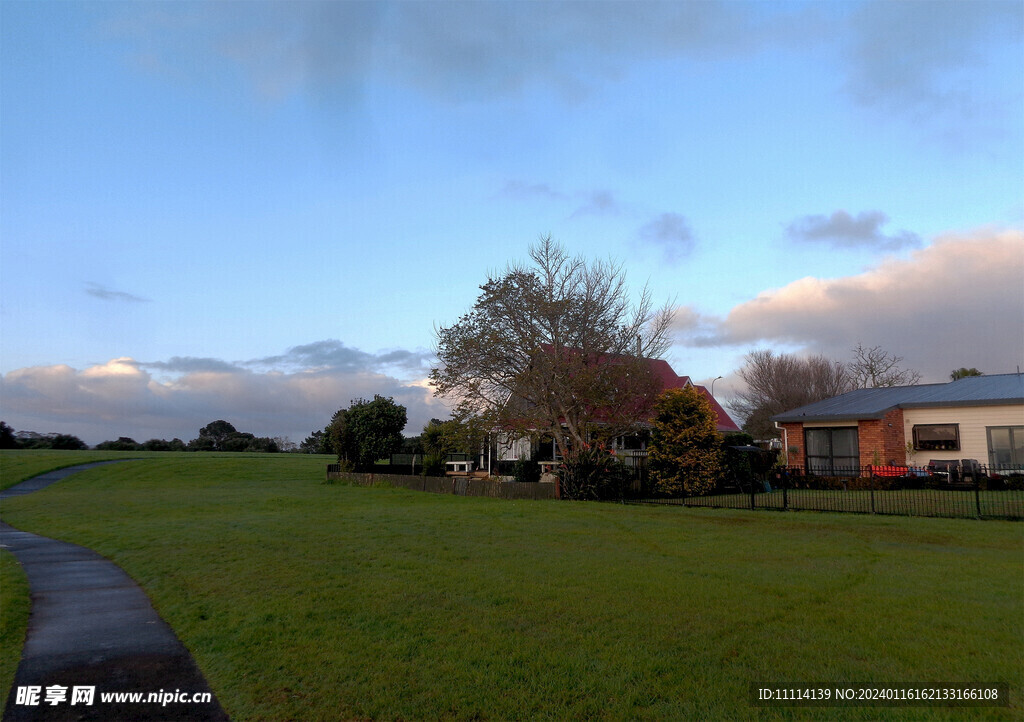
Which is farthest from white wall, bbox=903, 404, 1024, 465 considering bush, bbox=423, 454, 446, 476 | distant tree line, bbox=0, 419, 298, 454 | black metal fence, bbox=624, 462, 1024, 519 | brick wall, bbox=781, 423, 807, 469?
distant tree line, bbox=0, 419, 298, 454

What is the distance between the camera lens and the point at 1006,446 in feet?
83.6

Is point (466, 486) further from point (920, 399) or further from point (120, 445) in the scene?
point (120, 445)

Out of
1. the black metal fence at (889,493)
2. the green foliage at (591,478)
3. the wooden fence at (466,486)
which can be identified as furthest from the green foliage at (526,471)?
the black metal fence at (889,493)

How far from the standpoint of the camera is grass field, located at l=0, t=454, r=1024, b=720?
5008mm

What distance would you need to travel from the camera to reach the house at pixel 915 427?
2558 centimetres

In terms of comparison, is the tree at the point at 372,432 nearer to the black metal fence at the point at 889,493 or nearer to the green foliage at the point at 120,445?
the black metal fence at the point at 889,493

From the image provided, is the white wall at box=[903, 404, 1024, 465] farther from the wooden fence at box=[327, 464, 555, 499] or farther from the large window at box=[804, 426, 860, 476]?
the wooden fence at box=[327, 464, 555, 499]

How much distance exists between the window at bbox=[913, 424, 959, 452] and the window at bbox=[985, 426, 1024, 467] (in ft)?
3.83

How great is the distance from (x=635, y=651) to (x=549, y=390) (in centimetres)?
2016

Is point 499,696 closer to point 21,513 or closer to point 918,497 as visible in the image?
point 918,497

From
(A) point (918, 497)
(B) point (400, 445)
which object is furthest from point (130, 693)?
(B) point (400, 445)

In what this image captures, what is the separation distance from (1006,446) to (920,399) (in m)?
3.54

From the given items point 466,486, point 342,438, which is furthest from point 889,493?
point 342,438

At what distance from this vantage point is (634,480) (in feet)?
76.4
